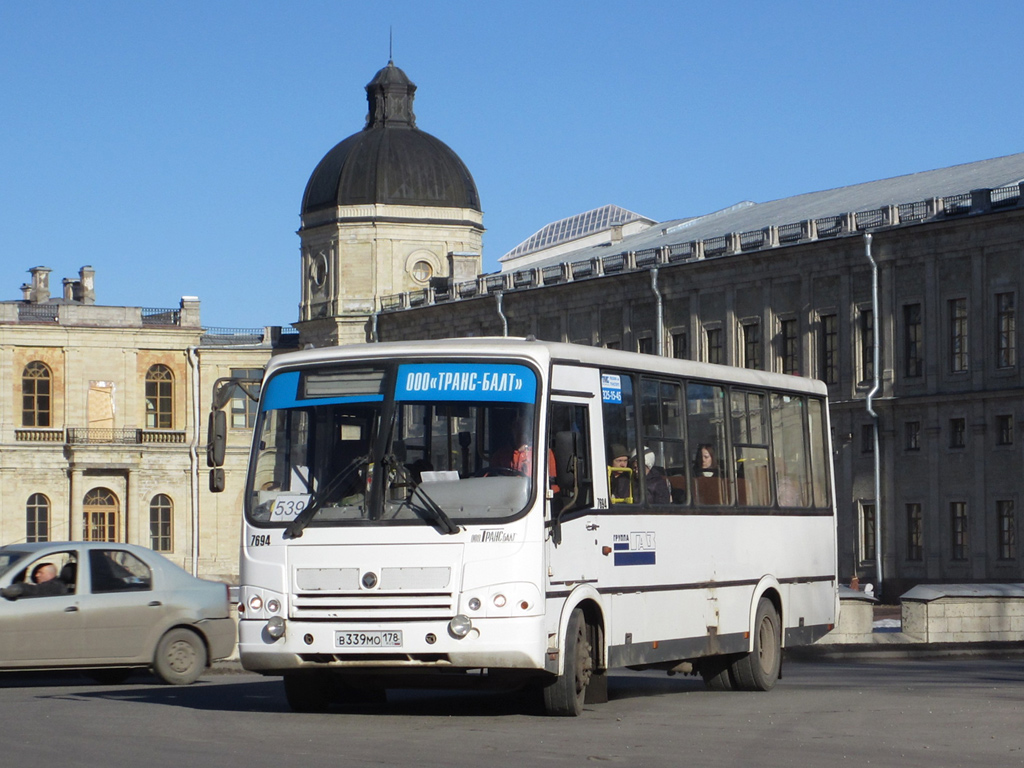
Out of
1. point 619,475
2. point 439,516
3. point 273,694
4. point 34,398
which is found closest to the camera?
point 439,516

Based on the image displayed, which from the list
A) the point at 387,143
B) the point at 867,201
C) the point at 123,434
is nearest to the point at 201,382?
the point at 123,434

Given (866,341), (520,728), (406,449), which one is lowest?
(520,728)

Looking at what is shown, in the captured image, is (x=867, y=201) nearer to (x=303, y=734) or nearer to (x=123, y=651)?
(x=123, y=651)

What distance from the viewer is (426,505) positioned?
1399cm

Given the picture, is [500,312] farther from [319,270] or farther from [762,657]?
[762,657]

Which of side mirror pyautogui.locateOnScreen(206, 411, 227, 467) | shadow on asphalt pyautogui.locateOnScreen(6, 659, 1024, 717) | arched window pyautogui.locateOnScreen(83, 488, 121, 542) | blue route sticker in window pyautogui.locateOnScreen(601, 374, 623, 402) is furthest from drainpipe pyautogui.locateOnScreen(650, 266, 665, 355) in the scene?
side mirror pyautogui.locateOnScreen(206, 411, 227, 467)

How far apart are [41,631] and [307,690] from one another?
3.58m

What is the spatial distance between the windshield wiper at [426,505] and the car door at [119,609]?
16.4 feet

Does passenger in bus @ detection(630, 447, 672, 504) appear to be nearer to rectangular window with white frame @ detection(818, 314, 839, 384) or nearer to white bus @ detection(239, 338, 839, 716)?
white bus @ detection(239, 338, 839, 716)

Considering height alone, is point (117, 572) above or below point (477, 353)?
below

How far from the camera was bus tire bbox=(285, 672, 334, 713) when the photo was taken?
49.4ft

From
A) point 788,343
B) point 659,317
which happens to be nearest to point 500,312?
point 659,317

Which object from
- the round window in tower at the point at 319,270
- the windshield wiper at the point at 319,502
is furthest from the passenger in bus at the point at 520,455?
the round window in tower at the point at 319,270

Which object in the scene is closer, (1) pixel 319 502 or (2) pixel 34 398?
(1) pixel 319 502
